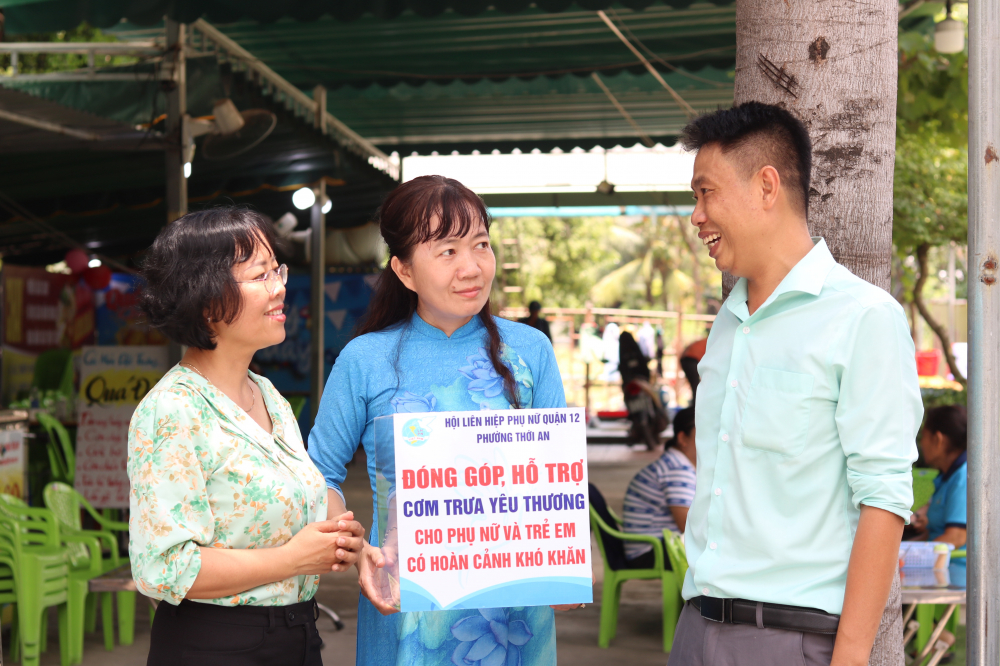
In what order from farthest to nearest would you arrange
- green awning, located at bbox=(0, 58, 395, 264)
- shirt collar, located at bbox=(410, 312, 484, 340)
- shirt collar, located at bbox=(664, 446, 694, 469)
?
1. green awning, located at bbox=(0, 58, 395, 264)
2. shirt collar, located at bbox=(664, 446, 694, 469)
3. shirt collar, located at bbox=(410, 312, 484, 340)

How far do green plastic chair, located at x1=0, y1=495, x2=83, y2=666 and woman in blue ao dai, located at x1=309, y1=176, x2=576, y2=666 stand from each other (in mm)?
3066

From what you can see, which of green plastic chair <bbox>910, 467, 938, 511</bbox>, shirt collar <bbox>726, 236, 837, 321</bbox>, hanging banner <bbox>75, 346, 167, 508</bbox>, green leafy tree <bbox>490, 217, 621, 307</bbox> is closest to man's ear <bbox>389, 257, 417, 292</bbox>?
shirt collar <bbox>726, 236, 837, 321</bbox>

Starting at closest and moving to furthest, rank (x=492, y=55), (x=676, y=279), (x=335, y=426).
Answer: (x=335, y=426) → (x=492, y=55) → (x=676, y=279)

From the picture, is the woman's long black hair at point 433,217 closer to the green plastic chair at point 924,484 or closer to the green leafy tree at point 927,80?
the green plastic chair at point 924,484

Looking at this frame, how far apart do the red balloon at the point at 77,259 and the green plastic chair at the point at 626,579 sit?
7.87 meters

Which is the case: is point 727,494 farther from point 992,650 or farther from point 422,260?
point 422,260

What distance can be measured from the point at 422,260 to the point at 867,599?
105 centimetres

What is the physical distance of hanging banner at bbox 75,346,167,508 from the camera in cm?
617

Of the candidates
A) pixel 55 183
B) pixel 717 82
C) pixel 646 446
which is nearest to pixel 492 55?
pixel 717 82

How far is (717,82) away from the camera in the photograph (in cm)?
796

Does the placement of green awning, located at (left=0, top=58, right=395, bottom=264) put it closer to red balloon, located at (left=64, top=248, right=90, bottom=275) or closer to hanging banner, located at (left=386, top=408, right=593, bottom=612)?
red balloon, located at (left=64, top=248, right=90, bottom=275)

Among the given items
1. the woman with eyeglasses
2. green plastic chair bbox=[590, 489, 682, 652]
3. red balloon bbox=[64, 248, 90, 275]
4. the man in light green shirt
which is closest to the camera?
the man in light green shirt

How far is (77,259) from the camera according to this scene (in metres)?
10.5

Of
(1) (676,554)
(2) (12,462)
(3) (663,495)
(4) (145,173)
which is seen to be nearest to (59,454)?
(2) (12,462)
